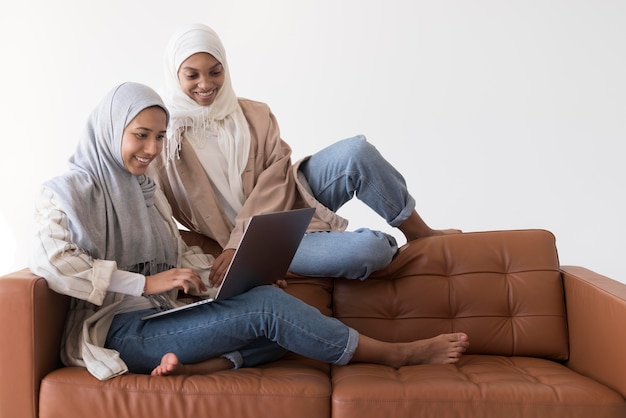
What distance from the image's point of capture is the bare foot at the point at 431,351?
7.99 feet

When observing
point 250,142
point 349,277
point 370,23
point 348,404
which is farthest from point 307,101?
point 348,404

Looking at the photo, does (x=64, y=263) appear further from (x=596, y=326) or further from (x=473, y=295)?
(x=596, y=326)

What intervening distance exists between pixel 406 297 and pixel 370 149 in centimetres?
50

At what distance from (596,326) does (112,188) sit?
4.82ft

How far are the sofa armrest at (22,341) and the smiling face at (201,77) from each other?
0.97 meters

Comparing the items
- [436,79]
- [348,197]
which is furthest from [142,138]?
[436,79]

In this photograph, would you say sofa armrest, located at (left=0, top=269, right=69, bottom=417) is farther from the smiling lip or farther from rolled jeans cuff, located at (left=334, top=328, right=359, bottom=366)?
the smiling lip

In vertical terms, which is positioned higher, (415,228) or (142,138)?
(142,138)

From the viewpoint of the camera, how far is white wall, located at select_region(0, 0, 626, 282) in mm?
4391

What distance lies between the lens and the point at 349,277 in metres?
2.64

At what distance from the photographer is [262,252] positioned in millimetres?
2215

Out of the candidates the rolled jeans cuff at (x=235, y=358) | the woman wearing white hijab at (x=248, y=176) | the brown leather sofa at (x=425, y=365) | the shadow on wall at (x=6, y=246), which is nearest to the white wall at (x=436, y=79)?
the shadow on wall at (x=6, y=246)

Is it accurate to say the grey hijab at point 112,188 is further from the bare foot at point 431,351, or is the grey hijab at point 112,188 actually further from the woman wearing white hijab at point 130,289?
the bare foot at point 431,351

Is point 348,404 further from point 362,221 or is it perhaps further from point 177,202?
point 362,221
